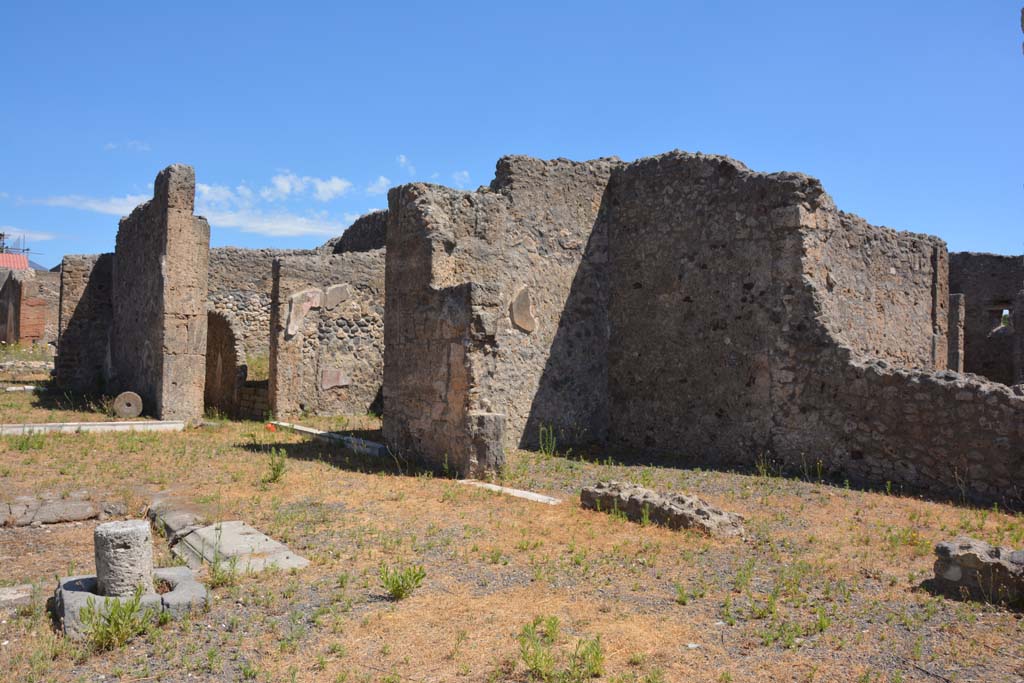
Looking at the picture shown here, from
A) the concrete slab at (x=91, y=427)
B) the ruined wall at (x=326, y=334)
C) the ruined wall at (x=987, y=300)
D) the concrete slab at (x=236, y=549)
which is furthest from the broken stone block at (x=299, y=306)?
the ruined wall at (x=987, y=300)

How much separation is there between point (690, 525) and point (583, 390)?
503 centimetres

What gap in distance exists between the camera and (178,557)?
5754mm

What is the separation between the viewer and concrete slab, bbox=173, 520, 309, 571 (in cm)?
541

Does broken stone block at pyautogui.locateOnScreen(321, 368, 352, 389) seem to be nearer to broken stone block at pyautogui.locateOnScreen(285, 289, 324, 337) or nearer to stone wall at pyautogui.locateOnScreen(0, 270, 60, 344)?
broken stone block at pyautogui.locateOnScreen(285, 289, 324, 337)

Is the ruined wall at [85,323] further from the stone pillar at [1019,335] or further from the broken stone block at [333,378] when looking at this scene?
the stone pillar at [1019,335]

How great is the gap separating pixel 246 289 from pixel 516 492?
12.0m

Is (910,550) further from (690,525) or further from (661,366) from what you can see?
(661,366)

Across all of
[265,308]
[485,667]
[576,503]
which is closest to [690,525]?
[576,503]

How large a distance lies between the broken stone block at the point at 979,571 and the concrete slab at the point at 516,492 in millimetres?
3309

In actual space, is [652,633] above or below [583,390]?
below

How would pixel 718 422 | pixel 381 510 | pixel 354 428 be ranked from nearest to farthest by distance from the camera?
pixel 381 510, pixel 718 422, pixel 354 428

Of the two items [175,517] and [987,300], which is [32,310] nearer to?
[175,517]

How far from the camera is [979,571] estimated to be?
486cm

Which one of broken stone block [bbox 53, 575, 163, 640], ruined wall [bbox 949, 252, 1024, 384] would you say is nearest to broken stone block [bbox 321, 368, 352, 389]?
broken stone block [bbox 53, 575, 163, 640]
